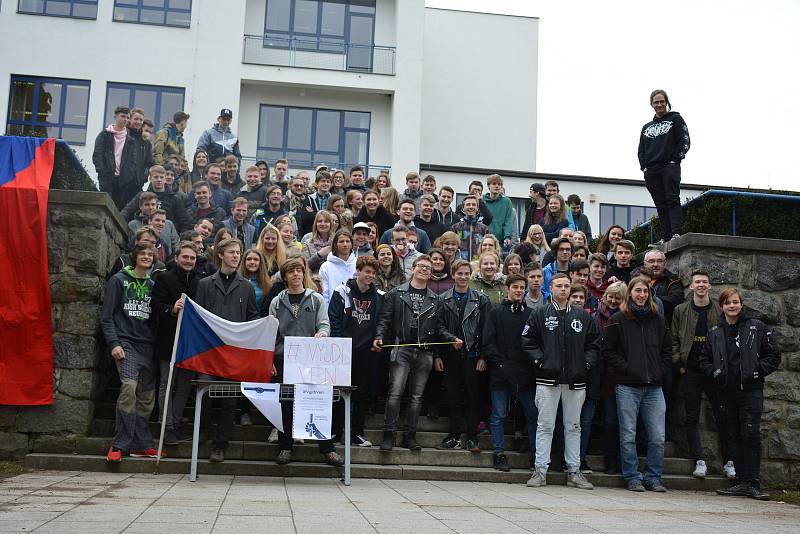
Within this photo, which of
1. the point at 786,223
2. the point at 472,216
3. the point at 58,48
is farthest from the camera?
the point at 58,48

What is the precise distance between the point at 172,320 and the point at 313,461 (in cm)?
220

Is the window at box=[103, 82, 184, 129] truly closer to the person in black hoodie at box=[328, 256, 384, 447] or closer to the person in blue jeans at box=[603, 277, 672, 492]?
the person in black hoodie at box=[328, 256, 384, 447]

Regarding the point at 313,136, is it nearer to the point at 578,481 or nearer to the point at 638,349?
the point at 638,349

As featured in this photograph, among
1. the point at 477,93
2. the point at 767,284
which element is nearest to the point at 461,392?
the point at 767,284

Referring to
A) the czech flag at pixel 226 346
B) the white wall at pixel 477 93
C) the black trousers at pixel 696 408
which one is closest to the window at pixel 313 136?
the white wall at pixel 477 93

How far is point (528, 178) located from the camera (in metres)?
28.9

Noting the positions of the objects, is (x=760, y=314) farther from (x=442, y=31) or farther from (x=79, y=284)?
(x=442, y=31)

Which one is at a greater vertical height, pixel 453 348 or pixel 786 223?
pixel 786 223

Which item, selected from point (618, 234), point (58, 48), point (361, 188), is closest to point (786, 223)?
point (618, 234)

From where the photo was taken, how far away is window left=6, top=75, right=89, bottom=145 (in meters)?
27.9

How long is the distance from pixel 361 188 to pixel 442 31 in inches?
851

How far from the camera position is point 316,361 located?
8.43 meters

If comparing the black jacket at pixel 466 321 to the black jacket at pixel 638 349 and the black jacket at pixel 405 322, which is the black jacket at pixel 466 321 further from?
the black jacket at pixel 638 349

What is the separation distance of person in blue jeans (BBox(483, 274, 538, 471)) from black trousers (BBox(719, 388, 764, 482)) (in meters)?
2.21
